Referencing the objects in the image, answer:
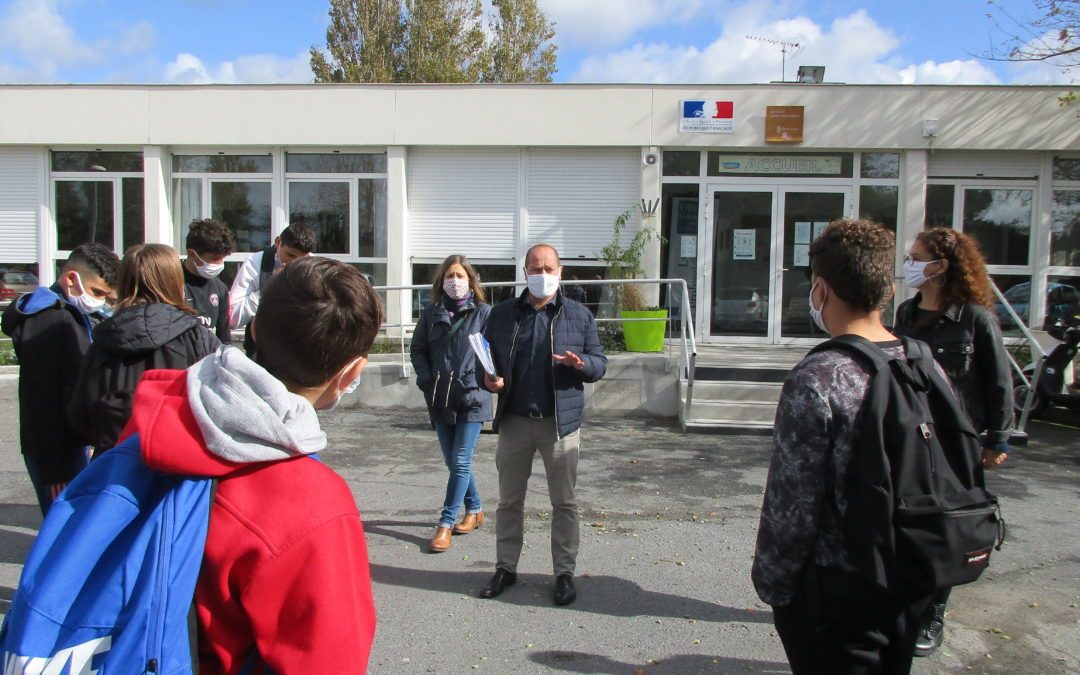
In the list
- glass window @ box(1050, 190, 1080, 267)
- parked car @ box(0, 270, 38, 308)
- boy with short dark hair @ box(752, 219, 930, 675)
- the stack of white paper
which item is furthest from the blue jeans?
parked car @ box(0, 270, 38, 308)

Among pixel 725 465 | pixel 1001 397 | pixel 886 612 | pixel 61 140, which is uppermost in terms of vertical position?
pixel 61 140

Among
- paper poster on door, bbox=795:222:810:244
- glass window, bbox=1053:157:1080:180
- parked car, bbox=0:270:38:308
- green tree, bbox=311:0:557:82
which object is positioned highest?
green tree, bbox=311:0:557:82

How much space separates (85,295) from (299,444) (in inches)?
121

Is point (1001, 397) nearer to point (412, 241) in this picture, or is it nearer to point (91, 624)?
point (91, 624)

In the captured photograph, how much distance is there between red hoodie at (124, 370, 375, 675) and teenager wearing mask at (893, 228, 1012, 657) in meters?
3.34

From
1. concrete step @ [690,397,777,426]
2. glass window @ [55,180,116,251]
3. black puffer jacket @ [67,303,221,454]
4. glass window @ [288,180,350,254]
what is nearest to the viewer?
black puffer jacket @ [67,303,221,454]

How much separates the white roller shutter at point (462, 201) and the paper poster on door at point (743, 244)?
345 centimetres

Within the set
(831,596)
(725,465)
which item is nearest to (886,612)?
(831,596)

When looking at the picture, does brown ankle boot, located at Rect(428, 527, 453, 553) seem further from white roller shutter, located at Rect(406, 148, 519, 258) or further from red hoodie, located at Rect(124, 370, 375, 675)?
white roller shutter, located at Rect(406, 148, 519, 258)

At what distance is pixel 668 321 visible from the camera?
425 inches

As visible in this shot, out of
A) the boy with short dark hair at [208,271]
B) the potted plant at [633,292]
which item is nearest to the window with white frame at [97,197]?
the potted plant at [633,292]

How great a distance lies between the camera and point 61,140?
13141 millimetres

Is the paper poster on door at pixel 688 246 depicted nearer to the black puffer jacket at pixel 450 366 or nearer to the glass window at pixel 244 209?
the glass window at pixel 244 209

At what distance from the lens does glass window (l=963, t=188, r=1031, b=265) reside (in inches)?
488
